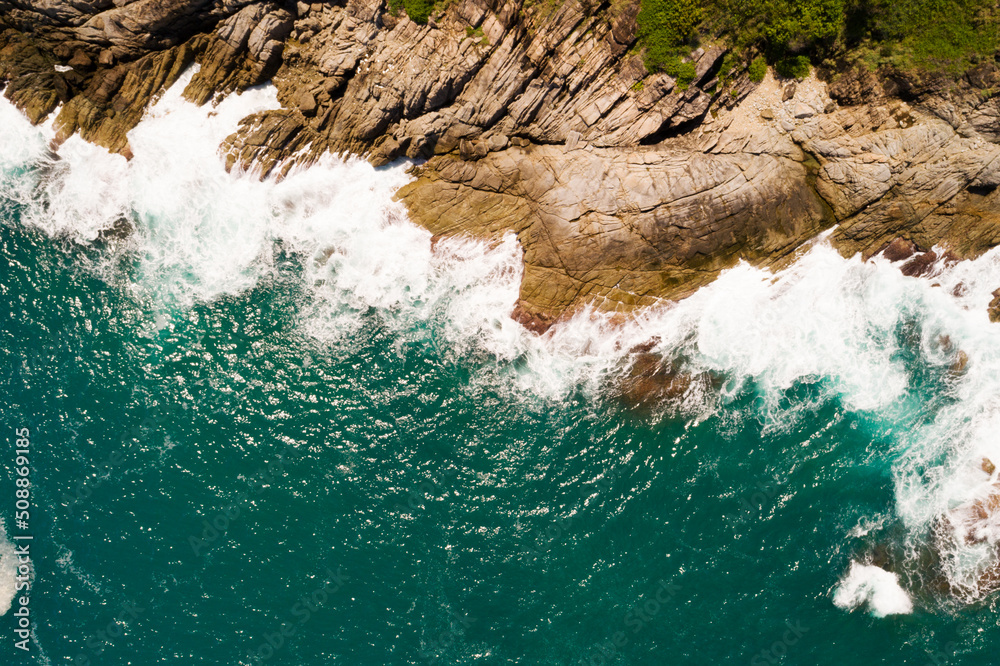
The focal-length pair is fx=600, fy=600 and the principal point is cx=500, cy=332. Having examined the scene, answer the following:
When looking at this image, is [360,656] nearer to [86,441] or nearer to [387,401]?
[387,401]

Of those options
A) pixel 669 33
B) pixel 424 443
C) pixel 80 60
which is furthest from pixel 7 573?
pixel 669 33

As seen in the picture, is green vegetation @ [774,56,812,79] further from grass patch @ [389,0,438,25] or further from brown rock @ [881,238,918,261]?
grass patch @ [389,0,438,25]

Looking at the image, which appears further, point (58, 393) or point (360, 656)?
point (58, 393)

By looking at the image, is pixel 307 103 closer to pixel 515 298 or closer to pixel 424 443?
pixel 515 298

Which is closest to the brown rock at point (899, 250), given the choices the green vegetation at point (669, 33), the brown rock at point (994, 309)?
the brown rock at point (994, 309)

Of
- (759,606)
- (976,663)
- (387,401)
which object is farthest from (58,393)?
(976,663)

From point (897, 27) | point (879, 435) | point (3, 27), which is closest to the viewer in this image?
point (897, 27)
